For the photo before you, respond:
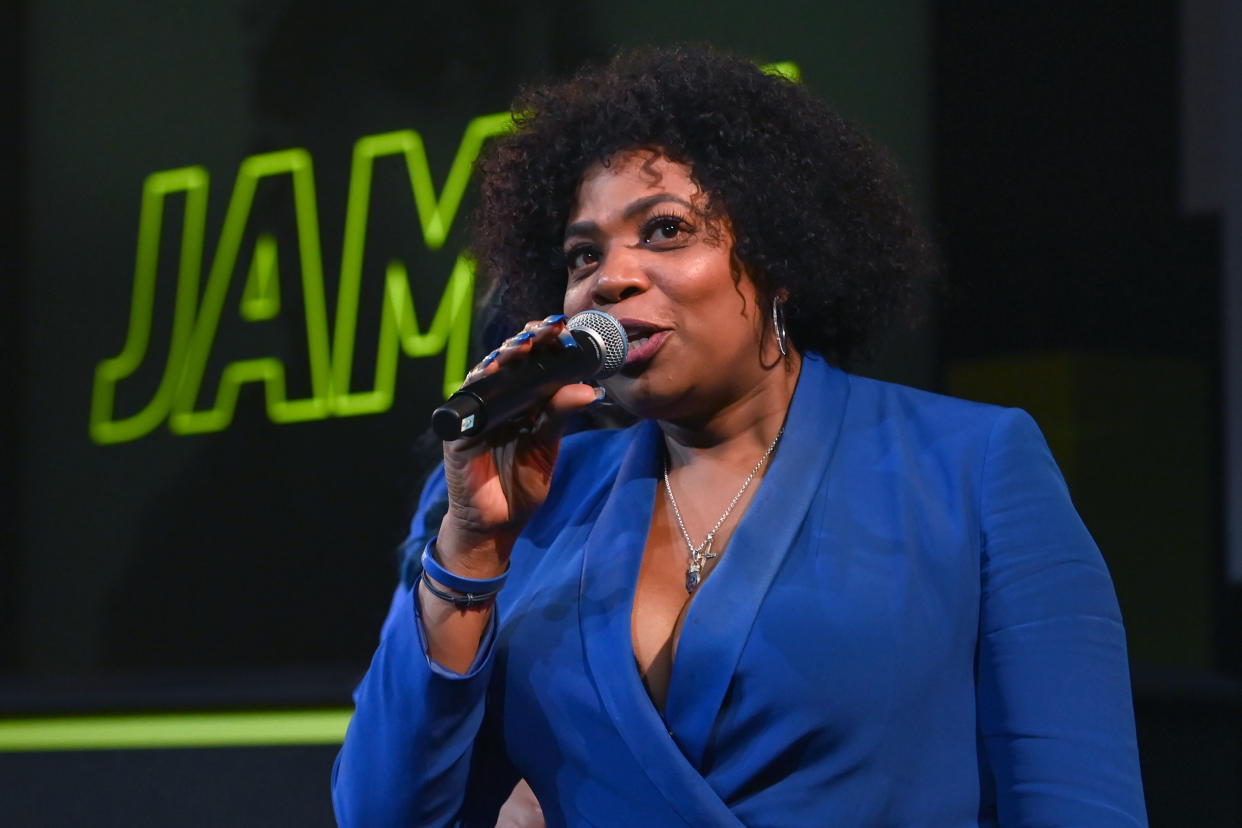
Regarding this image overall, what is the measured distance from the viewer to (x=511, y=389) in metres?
1.31

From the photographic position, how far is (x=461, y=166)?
3.55 m

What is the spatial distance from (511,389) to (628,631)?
1.03ft

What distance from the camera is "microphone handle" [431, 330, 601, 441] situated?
1266 mm

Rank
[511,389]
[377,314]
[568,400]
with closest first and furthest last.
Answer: [511,389], [568,400], [377,314]

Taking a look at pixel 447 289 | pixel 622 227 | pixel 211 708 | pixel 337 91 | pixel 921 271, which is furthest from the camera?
pixel 337 91

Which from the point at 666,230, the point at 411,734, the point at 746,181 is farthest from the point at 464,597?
the point at 746,181

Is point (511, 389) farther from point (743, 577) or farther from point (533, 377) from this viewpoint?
point (743, 577)

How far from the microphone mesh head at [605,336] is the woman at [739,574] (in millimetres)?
46

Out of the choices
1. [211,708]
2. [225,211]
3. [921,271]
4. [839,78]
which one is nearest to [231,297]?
[225,211]

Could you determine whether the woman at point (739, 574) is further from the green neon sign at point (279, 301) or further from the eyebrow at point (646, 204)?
the green neon sign at point (279, 301)

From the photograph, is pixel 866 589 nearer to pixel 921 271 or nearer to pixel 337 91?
pixel 921 271

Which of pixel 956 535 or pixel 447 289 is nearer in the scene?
pixel 956 535

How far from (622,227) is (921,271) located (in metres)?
0.50

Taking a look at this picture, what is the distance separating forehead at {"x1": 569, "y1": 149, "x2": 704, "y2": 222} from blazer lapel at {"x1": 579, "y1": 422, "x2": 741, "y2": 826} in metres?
0.29
